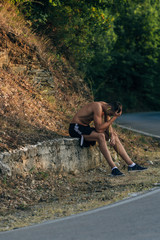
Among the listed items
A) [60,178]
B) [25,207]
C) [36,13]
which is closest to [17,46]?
[36,13]

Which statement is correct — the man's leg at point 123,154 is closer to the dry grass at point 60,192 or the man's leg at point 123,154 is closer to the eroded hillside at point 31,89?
the dry grass at point 60,192

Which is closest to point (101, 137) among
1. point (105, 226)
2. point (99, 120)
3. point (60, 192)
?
point (99, 120)

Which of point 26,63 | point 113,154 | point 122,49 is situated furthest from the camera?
point 122,49

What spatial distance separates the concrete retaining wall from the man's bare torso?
1.49ft

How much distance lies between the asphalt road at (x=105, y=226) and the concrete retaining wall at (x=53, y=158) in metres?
2.33

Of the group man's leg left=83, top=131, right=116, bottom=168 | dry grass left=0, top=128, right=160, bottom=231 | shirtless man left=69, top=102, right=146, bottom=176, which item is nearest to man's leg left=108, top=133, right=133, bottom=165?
shirtless man left=69, top=102, right=146, bottom=176

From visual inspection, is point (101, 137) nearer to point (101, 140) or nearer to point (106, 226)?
point (101, 140)

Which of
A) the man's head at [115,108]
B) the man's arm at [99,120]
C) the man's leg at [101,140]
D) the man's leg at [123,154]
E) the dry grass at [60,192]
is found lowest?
the dry grass at [60,192]

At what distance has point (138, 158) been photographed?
12211 millimetres

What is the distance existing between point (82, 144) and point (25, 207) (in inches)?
121

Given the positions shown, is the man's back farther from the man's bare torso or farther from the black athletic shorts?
the black athletic shorts

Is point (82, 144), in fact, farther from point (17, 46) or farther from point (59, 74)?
point (59, 74)

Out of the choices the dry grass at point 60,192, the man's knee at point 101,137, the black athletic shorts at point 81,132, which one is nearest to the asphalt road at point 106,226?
the dry grass at point 60,192

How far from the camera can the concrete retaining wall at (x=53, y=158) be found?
330 inches
